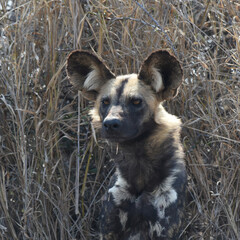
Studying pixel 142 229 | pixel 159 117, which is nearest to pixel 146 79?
pixel 159 117

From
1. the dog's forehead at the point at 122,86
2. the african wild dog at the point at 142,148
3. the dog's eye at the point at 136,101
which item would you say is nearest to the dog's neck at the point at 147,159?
the african wild dog at the point at 142,148

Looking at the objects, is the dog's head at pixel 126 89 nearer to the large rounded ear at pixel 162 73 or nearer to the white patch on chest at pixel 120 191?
the large rounded ear at pixel 162 73

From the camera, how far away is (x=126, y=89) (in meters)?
3.90

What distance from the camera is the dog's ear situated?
157 inches

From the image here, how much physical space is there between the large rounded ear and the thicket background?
0.71 meters

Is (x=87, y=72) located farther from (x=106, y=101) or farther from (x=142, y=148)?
(x=142, y=148)

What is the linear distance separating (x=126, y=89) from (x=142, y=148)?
0.45 m

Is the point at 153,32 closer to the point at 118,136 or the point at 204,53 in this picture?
the point at 204,53

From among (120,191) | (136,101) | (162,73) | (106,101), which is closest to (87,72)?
(106,101)

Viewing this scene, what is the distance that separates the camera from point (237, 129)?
14.1 ft

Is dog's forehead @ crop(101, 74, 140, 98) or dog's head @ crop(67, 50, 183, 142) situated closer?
dog's head @ crop(67, 50, 183, 142)

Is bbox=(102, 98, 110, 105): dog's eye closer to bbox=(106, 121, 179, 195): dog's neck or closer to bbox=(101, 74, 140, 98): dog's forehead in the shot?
bbox=(101, 74, 140, 98): dog's forehead

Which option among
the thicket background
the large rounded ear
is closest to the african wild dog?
the large rounded ear

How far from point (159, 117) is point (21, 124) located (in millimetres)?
1229
